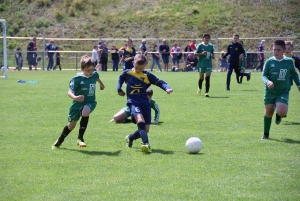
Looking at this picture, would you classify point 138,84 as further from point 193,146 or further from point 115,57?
point 115,57

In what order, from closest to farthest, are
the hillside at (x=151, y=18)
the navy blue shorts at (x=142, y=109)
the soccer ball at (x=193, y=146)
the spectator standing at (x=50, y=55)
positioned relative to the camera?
1. the soccer ball at (x=193, y=146)
2. the navy blue shorts at (x=142, y=109)
3. the spectator standing at (x=50, y=55)
4. the hillside at (x=151, y=18)

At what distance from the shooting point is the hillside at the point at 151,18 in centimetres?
4656

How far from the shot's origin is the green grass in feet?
21.4

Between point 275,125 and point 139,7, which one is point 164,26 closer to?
point 139,7

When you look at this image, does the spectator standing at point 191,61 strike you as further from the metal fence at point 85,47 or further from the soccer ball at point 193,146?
the soccer ball at point 193,146

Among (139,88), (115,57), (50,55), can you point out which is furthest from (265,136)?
(50,55)

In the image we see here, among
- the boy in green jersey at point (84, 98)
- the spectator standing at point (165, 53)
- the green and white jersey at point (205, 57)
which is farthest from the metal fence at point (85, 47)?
the boy in green jersey at point (84, 98)

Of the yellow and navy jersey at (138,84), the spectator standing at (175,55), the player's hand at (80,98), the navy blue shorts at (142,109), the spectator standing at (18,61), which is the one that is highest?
the yellow and navy jersey at (138,84)

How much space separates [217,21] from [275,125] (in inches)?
1423

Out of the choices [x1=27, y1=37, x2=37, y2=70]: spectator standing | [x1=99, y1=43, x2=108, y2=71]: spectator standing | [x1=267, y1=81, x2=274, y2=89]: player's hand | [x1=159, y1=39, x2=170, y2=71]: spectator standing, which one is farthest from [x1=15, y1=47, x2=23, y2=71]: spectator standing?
[x1=267, y1=81, x2=274, y2=89]: player's hand

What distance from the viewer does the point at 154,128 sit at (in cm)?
1187

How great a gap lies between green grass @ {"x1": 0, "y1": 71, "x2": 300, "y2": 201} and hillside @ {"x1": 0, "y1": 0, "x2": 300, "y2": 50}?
32350 mm

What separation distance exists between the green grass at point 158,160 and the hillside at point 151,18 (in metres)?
32.3

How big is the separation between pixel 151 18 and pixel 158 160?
135 feet
